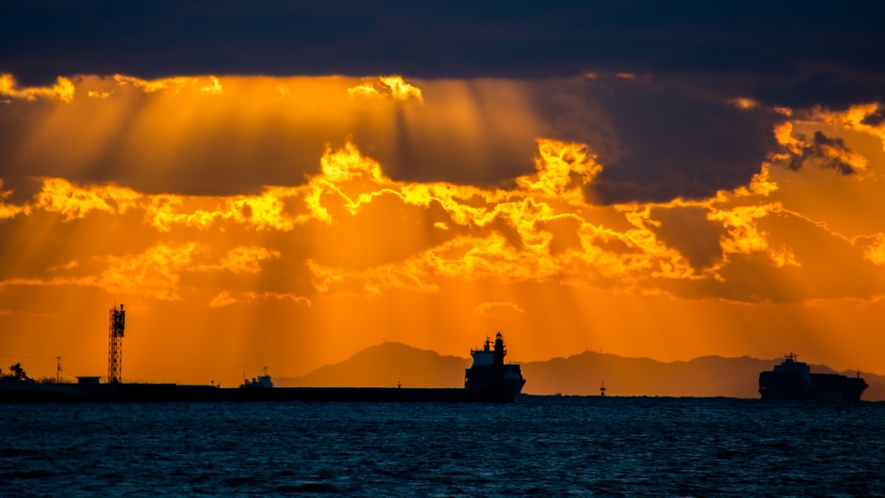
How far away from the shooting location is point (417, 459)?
10375 cm

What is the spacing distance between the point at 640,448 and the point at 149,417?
73713 mm

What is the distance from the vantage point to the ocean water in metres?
83.4

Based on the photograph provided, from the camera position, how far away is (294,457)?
104 meters

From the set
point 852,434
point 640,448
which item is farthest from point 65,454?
point 852,434

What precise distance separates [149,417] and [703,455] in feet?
270

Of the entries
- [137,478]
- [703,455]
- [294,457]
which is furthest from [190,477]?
[703,455]

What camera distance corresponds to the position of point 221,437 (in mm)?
127312

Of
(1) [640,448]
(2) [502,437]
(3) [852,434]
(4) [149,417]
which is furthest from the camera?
(4) [149,417]

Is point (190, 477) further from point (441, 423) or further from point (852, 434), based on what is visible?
point (852, 434)

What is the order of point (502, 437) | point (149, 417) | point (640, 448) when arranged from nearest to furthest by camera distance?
point (640, 448) → point (502, 437) → point (149, 417)

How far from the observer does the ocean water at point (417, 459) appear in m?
83.4

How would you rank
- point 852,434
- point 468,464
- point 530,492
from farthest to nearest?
point 852,434 → point 468,464 → point 530,492

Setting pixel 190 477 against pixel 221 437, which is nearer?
pixel 190 477

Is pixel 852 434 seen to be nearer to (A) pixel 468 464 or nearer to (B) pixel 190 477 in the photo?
(A) pixel 468 464
